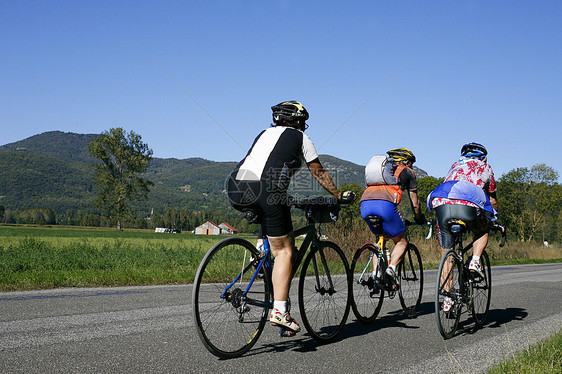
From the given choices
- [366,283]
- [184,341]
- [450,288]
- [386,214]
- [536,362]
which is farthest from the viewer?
[386,214]

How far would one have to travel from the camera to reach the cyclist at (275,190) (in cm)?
407

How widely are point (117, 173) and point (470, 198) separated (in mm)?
75969

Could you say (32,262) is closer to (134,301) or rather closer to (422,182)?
(134,301)

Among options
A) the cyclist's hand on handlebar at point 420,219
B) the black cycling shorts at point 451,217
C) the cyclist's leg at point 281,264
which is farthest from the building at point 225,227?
the cyclist's leg at point 281,264

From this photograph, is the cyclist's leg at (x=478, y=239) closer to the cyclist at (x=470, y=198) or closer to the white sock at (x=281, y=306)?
the cyclist at (x=470, y=198)

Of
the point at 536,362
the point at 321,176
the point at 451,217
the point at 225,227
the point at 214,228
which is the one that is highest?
the point at 225,227

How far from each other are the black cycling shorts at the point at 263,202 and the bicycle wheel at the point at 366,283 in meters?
1.67

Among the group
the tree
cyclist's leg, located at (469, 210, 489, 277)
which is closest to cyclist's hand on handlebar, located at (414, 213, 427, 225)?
cyclist's leg, located at (469, 210, 489, 277)

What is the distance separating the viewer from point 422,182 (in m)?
99.8

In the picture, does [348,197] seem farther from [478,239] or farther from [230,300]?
[478,239]

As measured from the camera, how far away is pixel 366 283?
5.70m

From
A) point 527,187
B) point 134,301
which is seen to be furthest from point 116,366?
point 527,187

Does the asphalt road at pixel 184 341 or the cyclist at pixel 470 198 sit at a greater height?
the cyclist at pixel 470 198

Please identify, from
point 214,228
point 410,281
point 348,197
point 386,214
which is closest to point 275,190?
point 348,197
